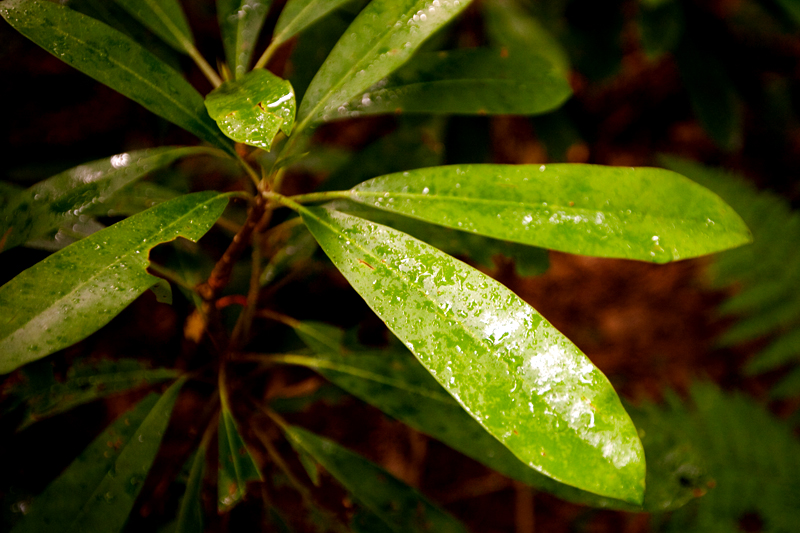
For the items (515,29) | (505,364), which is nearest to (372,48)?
(505,364)

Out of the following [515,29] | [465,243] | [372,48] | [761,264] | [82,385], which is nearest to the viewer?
[372,48]

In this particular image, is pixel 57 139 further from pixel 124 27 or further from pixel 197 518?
pixel 197 518

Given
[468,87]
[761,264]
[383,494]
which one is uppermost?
[468,87]

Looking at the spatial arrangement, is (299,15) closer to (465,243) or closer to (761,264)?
(465,243)

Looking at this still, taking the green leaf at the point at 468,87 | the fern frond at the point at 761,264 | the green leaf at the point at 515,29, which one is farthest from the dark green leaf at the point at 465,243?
the fern frond at the point at 761,264

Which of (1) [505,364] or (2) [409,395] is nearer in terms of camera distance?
(1) [505,364]

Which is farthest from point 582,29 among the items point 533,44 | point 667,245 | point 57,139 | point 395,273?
point 57,139

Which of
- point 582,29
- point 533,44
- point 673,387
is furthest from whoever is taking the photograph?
point 673,387
